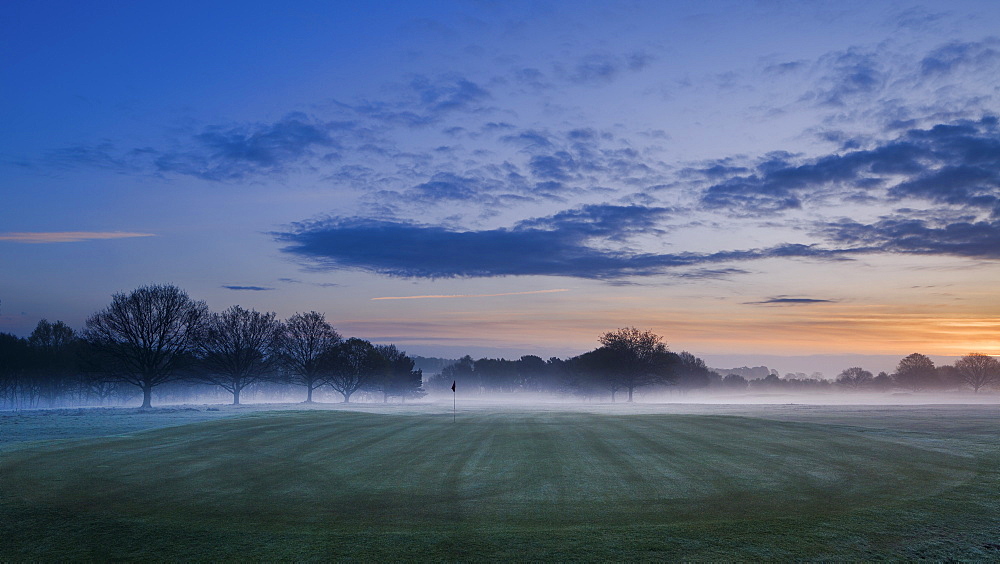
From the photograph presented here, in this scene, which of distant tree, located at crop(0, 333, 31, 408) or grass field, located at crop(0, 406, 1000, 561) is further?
distant tree, located at crop(0, 333, 31, 408)

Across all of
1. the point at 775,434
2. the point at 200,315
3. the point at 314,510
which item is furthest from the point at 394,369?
the point at 314,510

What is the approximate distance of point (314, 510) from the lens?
52.9ft

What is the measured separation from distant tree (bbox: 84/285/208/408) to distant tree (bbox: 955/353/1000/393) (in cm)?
23058

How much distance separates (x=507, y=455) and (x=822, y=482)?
1182 centimetres

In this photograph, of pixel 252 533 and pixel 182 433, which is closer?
pixel 252 533

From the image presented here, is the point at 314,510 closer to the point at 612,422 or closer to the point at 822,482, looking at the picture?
the point at 822,482

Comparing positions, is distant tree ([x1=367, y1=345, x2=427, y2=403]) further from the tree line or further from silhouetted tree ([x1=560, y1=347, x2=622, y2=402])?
silhouetted tree ([x1=560, y1=347, x2=622, y2=402])

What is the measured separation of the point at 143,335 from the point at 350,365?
146 ft

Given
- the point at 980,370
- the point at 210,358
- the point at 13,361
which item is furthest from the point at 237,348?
the point at 980,370

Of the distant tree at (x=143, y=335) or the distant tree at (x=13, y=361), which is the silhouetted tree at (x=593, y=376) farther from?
the distant tree at (x=13, y=361)

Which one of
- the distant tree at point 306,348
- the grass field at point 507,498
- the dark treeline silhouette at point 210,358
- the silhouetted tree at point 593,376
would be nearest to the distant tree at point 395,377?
the dark treeline silhouette at point 210,358

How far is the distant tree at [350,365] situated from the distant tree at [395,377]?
7.32 ft

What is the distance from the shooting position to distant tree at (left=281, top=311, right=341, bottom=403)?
372 ft

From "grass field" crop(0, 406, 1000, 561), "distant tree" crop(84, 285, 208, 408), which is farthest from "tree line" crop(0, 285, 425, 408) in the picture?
"grass field" crop(0, 406, 1000, 561)
